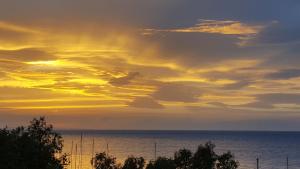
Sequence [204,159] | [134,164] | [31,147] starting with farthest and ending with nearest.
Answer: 1. [134,164]
2. [204,159]
3. [31,147]

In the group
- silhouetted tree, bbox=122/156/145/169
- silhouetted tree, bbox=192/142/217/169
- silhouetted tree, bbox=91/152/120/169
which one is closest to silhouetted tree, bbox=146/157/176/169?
silhouetted tree, bbox=122/156/145/169

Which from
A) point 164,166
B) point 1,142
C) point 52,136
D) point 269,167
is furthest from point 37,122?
point 269,167

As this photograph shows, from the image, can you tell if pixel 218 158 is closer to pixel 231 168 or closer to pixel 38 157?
pixel 231 168

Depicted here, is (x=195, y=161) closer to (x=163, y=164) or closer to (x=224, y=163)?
(x=224, y=163)

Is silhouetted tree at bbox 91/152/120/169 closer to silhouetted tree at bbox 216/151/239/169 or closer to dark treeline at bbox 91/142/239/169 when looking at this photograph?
dark treeline at bbox 91/142/239/169

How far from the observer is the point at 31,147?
170 feet

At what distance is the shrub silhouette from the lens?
48688mm

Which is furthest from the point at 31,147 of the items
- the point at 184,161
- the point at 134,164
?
the point at 184,161

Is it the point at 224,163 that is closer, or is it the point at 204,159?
the point at 224,163

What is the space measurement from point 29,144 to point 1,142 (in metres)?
3.33

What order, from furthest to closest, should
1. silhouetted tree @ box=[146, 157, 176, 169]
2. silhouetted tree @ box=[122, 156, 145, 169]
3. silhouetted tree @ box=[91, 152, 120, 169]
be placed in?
1. silhouetted tree @ box=[91, 152, 120, 169]
2. silhouetted tree @ box=[122, 156, 145, 169]
3. silhouetted tree @ box=[146, 157, 176, 169]

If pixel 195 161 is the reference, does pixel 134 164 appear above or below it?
below

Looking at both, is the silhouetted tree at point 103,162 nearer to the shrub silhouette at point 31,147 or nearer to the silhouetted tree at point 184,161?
the silhouetted tree at point 184,161

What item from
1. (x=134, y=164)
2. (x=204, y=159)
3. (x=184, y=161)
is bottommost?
(x=134, y=164)
